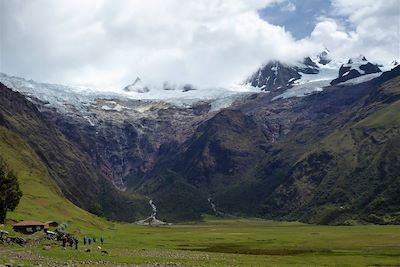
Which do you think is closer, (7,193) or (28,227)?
(7,193)

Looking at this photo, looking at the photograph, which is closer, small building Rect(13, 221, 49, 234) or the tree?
small building Rect(13, 221, 49, 234)

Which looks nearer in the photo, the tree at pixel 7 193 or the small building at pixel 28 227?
the small building at pixel 28 227

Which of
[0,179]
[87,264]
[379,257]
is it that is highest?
[0,179]

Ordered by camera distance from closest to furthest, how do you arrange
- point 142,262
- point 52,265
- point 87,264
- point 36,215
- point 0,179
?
1. point 52,265
2. point 87,264
3. point 142,262
4. point 0,179
5. point 36,215

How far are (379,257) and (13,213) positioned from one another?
106 metres

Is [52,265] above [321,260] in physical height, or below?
above

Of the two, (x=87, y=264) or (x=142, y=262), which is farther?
(x=142, y=262)

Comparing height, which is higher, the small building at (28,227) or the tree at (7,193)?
the tree at (7,193)

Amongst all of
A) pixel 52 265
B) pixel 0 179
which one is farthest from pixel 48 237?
pixel 52 265

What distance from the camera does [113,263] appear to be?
7756cm

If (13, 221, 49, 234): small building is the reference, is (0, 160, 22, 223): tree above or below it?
above

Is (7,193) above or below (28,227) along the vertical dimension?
above

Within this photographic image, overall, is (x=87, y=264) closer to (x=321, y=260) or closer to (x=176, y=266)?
(x=176, y=266)

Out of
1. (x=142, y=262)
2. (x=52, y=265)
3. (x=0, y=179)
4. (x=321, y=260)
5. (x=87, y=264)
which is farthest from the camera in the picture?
(x=0, y=179)
